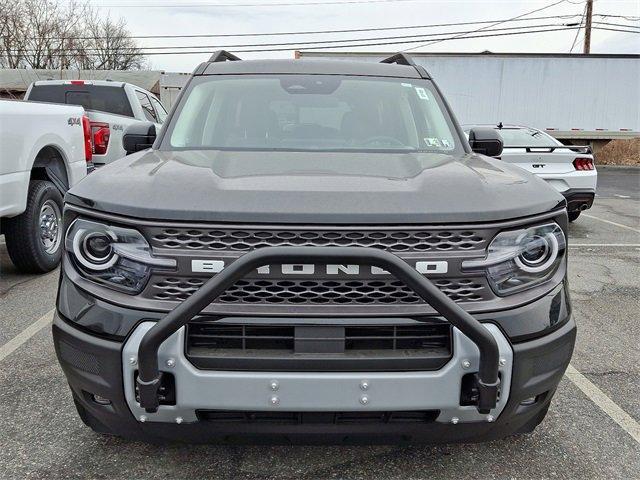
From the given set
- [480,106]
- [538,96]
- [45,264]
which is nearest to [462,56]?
[480,106]

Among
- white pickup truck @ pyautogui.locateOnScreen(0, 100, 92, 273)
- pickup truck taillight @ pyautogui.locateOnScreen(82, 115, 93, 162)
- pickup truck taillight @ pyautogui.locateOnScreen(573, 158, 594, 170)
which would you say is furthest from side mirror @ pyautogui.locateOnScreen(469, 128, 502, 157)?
pickup truck taillight @ pyautogui.locateOnScreen(573, 158, 594, 170)

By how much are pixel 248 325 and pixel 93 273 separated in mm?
596

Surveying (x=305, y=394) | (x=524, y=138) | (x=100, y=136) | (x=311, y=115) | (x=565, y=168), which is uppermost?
(x=311, y=115)

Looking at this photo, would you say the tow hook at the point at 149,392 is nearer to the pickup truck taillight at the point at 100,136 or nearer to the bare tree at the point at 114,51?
the pickup truck taillight at the point at 100,136

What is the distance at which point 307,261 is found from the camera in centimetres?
171

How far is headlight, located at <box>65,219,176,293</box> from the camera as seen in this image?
1893mm

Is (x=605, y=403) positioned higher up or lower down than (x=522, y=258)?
lower down

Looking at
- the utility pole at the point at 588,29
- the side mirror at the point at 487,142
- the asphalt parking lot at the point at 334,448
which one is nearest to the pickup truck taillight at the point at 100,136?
the asphalt parking lot at the point at 334,448

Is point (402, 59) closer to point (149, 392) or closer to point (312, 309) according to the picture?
point (312, 309)

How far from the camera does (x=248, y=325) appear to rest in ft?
6.02

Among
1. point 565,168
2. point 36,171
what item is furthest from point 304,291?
point 565,168

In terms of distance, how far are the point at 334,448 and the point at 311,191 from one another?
4.00 feet

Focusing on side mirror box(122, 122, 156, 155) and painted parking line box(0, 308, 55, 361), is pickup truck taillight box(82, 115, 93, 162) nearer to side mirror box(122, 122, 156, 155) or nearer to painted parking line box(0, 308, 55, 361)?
painted parking line box(0, 308, 55, 361)

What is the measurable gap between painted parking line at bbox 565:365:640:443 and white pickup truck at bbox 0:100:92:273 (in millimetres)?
4335
